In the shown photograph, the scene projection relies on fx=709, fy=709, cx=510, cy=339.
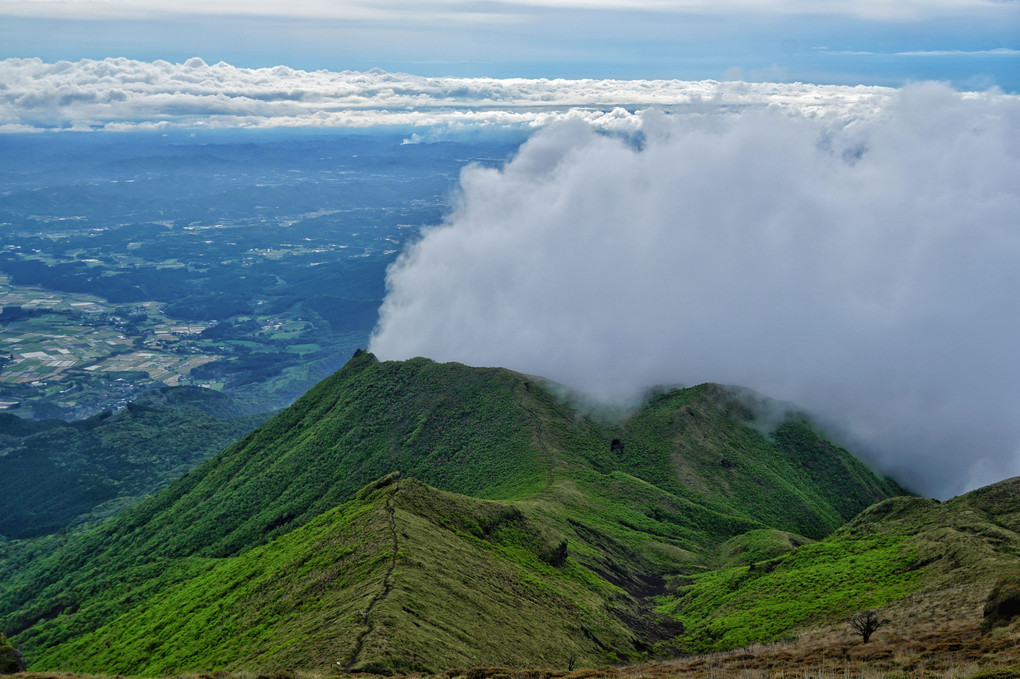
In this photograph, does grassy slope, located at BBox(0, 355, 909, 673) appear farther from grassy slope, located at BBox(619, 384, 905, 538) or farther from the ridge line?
the ridge line

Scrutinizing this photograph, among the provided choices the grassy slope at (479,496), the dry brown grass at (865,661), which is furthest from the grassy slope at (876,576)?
the grassy slope at (479,496)

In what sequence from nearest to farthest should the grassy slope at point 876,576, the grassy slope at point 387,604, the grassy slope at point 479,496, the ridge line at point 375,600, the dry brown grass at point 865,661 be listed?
the dry brown grass at point 865,661, the ridge line at point 375,600, the grassy slope at point 387,604, the grassy slope at point 876,576, the grassy slope at point 479,496

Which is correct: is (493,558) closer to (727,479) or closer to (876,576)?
(876,576)

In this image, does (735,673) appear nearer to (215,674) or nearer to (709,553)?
(215,674)

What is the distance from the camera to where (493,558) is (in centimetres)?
10119

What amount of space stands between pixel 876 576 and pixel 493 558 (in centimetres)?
5367

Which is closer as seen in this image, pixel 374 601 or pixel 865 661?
pixel 865 661

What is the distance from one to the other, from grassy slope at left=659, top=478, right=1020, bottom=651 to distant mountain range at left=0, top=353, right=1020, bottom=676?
0.46m

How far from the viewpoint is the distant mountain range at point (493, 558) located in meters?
80.6

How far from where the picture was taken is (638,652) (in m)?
94.4

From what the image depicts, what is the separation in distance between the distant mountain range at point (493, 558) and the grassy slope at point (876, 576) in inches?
18.0

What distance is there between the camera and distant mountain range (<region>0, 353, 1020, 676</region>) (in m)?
80.6

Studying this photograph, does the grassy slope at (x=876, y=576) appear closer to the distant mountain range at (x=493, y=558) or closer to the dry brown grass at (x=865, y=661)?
the distant mountain range at (x=493, y=558)

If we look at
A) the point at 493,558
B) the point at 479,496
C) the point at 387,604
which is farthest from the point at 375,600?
the point at 479,496
